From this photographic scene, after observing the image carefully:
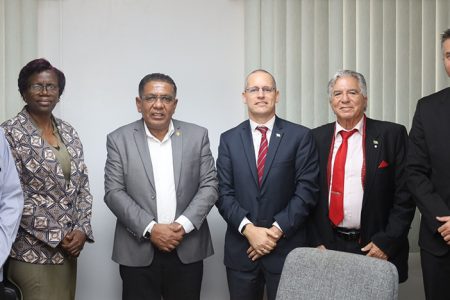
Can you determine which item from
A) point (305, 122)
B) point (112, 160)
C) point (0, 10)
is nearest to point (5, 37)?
point (0, 10)

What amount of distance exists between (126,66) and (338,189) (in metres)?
1.75

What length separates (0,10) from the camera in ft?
12.6

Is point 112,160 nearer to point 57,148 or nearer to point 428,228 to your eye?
point 57,148

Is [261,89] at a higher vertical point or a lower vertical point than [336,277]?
higher

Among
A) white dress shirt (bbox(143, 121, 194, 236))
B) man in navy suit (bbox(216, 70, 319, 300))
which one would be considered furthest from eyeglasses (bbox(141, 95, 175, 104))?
man in navy suit (bbox(216, 70, 319, 300))

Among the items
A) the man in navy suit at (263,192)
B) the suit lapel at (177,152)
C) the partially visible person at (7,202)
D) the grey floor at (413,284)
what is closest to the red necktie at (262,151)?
the man in navy suit at (263,192)

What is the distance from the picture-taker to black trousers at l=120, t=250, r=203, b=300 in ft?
10.6

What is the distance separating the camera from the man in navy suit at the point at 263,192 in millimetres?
3162

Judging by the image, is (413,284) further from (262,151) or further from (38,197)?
(38,197)

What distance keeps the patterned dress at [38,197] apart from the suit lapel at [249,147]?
977 millimetres

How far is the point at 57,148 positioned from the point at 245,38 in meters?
1.61

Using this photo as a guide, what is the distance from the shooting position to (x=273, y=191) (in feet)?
10.5

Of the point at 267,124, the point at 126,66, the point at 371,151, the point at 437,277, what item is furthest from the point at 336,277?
the point at 126,66

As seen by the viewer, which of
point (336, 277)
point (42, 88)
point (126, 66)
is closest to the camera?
point (336, 277)
